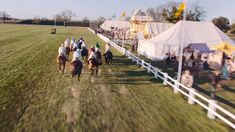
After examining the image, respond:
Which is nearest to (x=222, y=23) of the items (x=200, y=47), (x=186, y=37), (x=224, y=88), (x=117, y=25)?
(x=117, y=25)

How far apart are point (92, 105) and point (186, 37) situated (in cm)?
1620

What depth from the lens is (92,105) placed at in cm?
1055

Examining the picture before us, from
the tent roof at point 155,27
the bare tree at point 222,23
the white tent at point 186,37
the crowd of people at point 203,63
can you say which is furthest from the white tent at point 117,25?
the crowd of people at point 203,63

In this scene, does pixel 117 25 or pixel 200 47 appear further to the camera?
pixel 117 25

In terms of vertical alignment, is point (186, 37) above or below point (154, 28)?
below

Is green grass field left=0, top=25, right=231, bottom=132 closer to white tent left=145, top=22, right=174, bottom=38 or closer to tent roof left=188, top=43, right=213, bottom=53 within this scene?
tent roof left=188, top=43, right=213, bottom=53

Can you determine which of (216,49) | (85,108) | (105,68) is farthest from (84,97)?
Result: (216,49)

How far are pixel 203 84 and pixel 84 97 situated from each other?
8530 mm

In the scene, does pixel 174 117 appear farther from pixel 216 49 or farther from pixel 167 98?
pixel 216 49

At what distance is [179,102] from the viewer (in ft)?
38.9

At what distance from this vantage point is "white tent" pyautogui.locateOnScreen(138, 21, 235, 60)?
2403 cm

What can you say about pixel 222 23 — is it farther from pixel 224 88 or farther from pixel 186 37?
pixel 224 88

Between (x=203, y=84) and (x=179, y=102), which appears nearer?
(x=179, y=102)

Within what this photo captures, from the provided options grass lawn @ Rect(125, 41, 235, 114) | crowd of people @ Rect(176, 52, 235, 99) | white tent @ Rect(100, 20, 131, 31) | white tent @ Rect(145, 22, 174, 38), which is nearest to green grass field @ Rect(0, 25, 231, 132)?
grass lawn @ Rect(125, 41, 235, 114)
